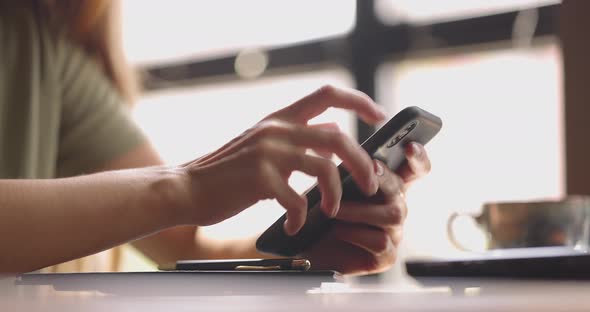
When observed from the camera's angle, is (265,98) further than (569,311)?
Yes

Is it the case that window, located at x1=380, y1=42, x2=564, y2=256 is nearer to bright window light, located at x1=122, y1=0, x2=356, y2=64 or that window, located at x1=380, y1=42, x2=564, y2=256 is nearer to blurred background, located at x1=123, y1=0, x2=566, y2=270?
blurred background, located at x1=123, y1=0, x2=566, y2=270

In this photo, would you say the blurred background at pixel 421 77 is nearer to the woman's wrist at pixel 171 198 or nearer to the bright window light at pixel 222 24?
the bright window light at pixel 222 24

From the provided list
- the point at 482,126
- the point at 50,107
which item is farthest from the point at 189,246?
the point at 482,126

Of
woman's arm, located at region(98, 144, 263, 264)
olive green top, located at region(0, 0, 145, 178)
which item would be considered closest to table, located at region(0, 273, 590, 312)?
woman's arm, located at region(98, 144, 263, 264)

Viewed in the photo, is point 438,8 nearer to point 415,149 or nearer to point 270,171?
point 415,149

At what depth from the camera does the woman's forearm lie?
540 millimetres

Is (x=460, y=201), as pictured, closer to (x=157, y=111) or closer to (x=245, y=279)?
(x=157, y=111)

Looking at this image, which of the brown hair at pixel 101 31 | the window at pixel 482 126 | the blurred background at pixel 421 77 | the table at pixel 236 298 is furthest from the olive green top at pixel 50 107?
the window at pixel 482 126

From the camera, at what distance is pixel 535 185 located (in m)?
1.50

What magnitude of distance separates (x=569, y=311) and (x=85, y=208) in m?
0.39

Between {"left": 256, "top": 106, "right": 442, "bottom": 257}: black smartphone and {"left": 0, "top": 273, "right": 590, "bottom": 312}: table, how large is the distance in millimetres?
119

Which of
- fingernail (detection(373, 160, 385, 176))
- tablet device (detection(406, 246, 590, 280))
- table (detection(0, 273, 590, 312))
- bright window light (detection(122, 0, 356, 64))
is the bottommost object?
table (detection(0, 273, 590, 312))

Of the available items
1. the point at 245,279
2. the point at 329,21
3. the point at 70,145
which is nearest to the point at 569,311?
the point at 245,279

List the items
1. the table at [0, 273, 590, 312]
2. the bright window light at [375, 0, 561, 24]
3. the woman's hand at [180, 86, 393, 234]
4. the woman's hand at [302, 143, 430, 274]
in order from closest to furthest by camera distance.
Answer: the table at [0, 273, 590, 312] → the woman's hand at [180, 86, 393, 234] → the woman's hand at [302, 143, 430, 274] → the bright window light at [375, 0, 561, 24]
